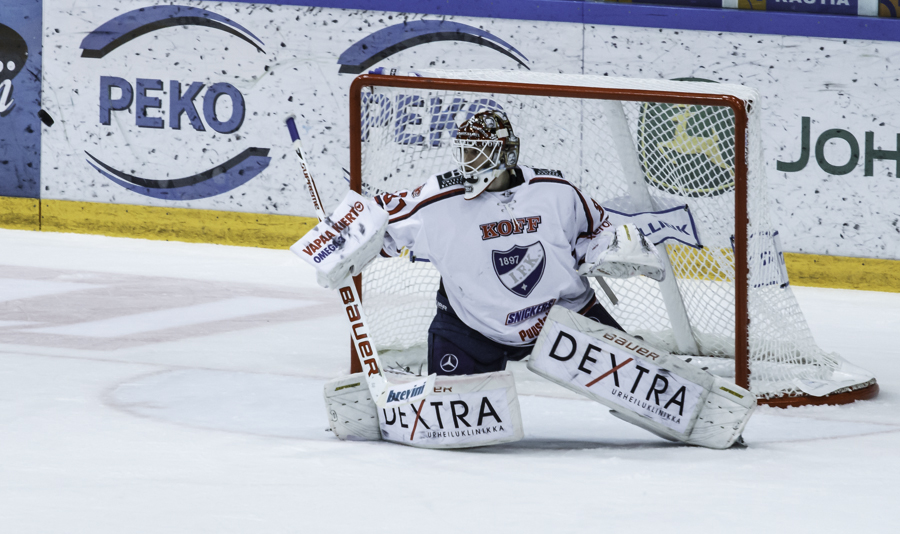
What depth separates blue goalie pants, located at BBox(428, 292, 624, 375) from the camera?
3.79 metres

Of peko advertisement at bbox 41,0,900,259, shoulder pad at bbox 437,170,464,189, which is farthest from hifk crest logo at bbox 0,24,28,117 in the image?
shoulder pad at bbox 437,170,464,189

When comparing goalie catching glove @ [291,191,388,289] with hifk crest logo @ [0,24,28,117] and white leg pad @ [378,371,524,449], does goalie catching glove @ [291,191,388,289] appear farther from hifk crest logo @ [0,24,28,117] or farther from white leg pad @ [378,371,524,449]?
hifk crest logo @ [0,24,28,117]

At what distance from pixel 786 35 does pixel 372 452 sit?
13.2 ft

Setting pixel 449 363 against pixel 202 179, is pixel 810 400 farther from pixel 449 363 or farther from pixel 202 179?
pixel 202 179

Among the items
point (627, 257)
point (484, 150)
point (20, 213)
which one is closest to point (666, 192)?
point (627, 257)

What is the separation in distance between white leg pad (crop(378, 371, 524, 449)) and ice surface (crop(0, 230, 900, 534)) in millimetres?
54

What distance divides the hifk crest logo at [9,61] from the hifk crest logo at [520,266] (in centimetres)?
524

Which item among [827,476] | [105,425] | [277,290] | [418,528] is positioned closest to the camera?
[418,528]

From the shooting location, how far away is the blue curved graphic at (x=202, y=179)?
7605 millimetres

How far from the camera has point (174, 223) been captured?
7.79 meters

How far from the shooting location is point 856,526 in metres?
2.78

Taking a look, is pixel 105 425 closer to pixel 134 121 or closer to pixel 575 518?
pixel 575 518

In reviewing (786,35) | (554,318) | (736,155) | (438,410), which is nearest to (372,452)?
(438,410)

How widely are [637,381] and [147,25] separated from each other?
17.0 ft
